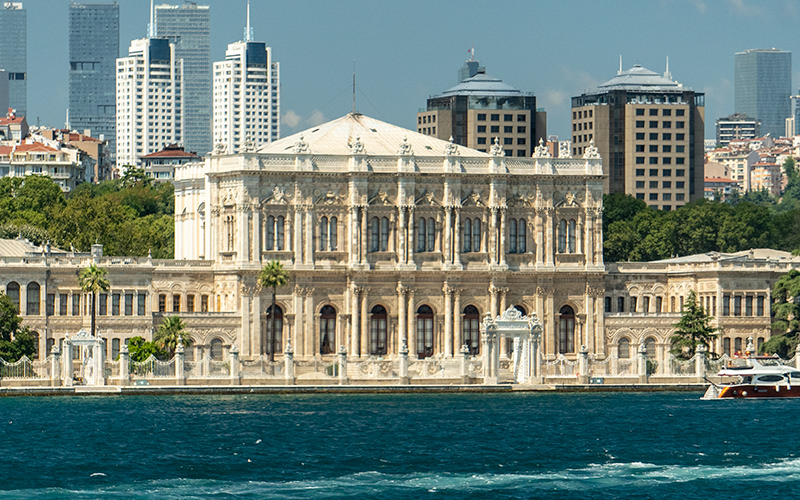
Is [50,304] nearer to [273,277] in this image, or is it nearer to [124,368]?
[273,277]

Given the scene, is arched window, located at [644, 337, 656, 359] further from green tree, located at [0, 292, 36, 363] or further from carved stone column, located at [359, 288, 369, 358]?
green tree, located at [0, 292, 36, 363]

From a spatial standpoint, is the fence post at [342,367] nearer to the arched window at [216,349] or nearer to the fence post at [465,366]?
the fence post at [465,366]

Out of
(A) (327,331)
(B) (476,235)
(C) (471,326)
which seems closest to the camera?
(A) (327,331)

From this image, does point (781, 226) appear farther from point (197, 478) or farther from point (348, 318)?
point (197, 478)

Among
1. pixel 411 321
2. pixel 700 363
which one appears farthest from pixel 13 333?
pixel 700 363

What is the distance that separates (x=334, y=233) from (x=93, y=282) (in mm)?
16661

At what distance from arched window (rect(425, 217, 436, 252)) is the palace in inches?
3.6

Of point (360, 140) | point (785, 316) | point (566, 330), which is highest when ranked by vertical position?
point (360, 140)

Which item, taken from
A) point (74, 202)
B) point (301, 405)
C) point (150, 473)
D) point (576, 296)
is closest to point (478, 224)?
point (576, 296)

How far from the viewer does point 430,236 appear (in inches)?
4958

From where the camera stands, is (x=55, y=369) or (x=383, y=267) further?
(x=383, y=267)

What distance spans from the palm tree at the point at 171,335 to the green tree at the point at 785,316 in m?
36.5

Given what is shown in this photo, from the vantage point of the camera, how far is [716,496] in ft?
232

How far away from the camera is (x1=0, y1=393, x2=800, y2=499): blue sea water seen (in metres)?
71.9
